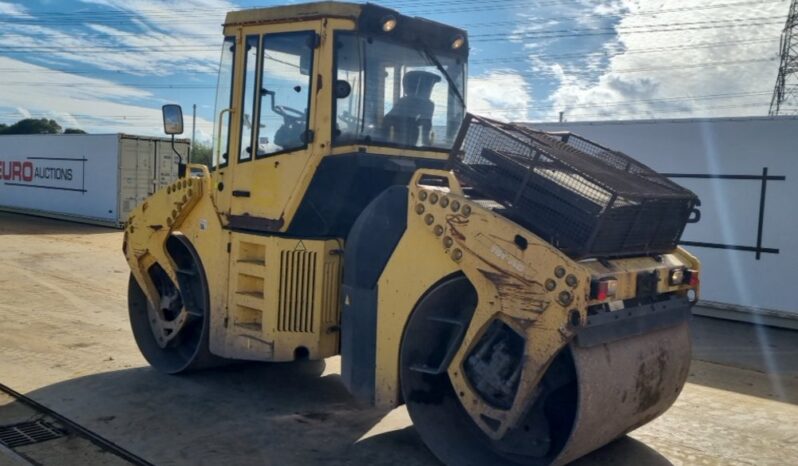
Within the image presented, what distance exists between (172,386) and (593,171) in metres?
3.76

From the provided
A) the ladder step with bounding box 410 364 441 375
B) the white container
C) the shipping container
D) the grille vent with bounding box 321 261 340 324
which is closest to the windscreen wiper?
the grille vent with bounding box 321 261 340 324

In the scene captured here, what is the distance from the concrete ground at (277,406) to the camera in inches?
185

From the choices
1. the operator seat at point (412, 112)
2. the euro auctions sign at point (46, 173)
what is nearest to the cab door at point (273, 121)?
→ the operator seat at point (412, 112)

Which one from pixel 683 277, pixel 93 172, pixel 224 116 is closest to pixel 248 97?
pixel 224 116

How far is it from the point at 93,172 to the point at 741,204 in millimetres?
17314

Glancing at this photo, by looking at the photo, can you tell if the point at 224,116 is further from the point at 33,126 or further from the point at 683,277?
the point at 33,126

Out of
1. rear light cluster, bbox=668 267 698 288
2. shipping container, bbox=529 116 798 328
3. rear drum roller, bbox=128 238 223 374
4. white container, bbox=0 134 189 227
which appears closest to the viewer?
rear light cluster, bbox=668 267 698 288

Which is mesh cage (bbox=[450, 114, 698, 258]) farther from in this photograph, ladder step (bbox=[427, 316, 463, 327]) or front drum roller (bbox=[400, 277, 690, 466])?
ladder step (bbox=[427, 316, 463, 327])

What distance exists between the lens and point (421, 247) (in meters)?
4.27

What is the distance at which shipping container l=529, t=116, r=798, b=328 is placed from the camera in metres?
9.33

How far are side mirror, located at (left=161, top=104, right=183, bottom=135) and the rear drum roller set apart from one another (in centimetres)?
93

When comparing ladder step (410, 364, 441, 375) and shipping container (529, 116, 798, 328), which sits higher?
shipping container (529, 116, 798, 328)

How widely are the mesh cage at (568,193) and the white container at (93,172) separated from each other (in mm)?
17389

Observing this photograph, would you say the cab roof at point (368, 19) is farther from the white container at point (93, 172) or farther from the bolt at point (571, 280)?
the white container at point (93, 172)
